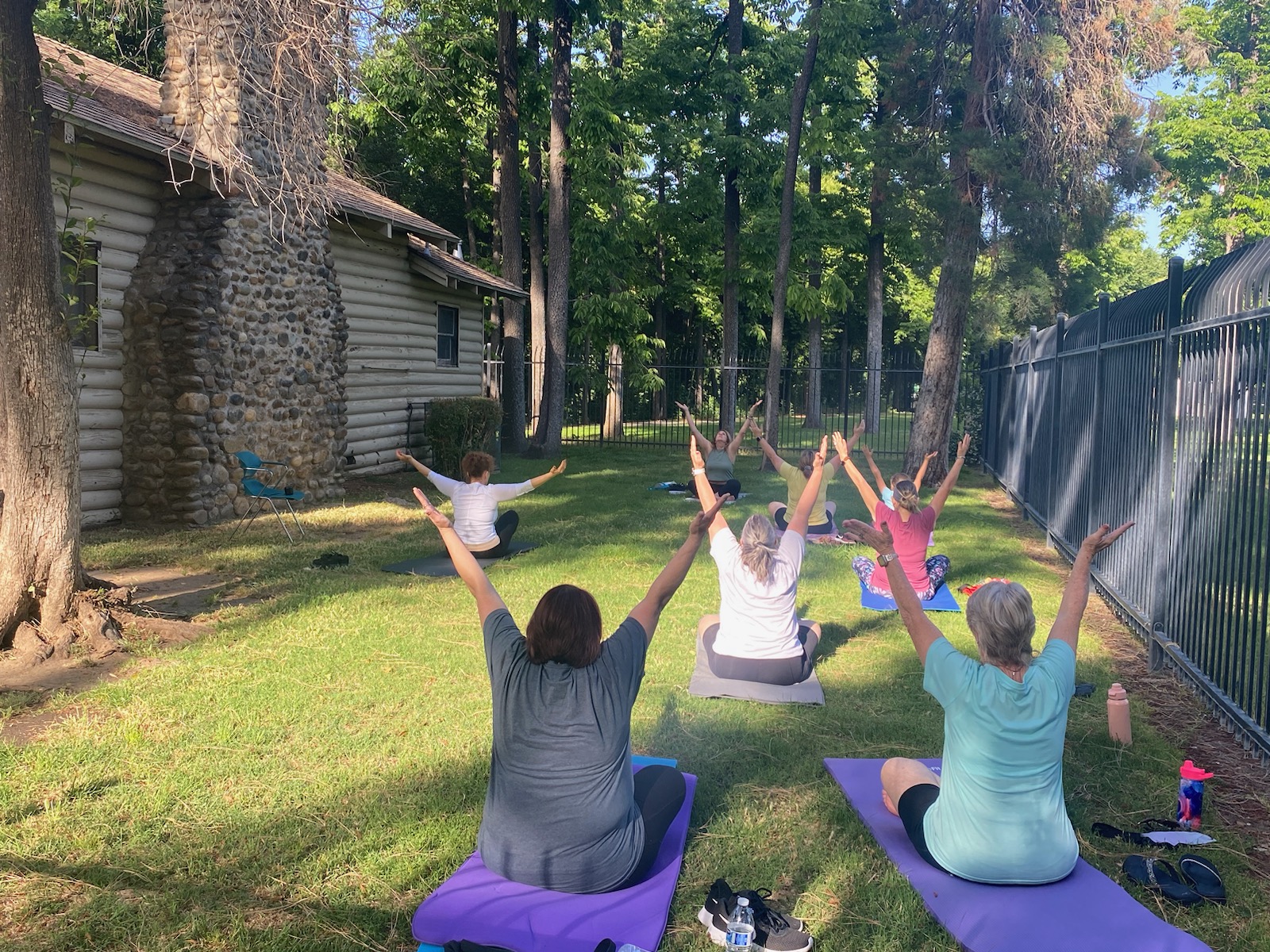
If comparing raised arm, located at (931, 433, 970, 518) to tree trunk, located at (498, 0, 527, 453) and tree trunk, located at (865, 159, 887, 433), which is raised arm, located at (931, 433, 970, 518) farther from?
tree trunk, located at (865, 159, 887, 433)

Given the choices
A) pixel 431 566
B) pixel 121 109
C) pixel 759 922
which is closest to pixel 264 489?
pixel 431 566

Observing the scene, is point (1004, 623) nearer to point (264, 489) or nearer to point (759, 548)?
point (759, 548)

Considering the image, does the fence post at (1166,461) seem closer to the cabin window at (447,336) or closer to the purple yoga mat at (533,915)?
the purple yoga mat at (533,915)

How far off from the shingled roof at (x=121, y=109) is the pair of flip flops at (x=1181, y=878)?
778 centimetres

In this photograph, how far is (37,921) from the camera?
3510 millimetres

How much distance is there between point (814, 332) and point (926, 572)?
2456 centimetres

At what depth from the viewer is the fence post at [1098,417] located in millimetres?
9070

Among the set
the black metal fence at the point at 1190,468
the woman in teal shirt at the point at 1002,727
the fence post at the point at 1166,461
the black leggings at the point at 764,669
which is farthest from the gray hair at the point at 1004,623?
the fence post at the point at 1166,461

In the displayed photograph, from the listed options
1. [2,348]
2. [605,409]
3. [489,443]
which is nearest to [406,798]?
[2,348]

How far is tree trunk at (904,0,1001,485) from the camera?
1605 centimetres

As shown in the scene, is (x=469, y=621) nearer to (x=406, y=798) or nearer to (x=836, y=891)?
(x=406, y=798)

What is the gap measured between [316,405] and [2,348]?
7.51 m

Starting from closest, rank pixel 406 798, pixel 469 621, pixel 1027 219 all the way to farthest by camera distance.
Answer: pixel 406 798, pixel 469 621, pixel 1027 219

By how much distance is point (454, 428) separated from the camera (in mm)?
17453
